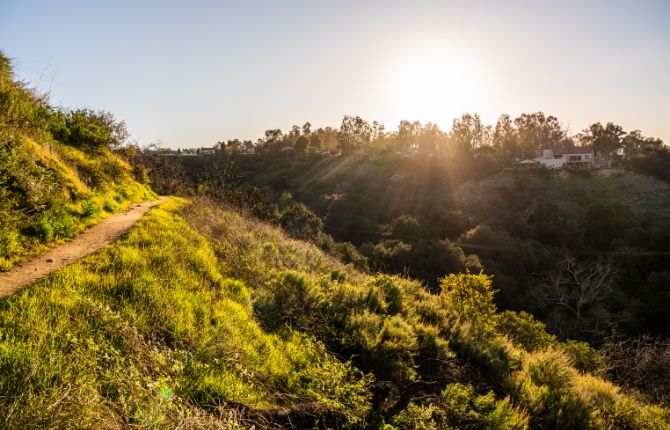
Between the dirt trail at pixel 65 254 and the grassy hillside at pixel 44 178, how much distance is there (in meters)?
0.19

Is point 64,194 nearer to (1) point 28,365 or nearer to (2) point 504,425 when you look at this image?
(1) point 28,365

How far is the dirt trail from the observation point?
4324 mm

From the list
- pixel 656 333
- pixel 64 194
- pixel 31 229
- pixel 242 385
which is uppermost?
pixel 64 194

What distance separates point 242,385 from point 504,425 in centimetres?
406

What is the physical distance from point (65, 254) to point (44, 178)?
2.48 m

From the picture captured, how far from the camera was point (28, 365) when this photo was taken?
279cm

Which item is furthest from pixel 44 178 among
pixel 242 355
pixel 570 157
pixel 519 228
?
pixel 570 157

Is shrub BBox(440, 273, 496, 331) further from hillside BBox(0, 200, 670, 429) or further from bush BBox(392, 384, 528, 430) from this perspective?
bush BBox(392, 384, 528, 430)

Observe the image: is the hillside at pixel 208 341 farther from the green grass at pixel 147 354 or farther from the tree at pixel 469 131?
the tree at pixel 469 131

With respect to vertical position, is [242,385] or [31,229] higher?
[31,229]

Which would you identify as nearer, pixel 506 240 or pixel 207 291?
pixel 207 291

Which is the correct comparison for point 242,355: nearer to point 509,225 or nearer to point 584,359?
point 584,359

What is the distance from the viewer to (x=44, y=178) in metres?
6.90


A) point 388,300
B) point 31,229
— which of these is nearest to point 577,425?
point 388,300
